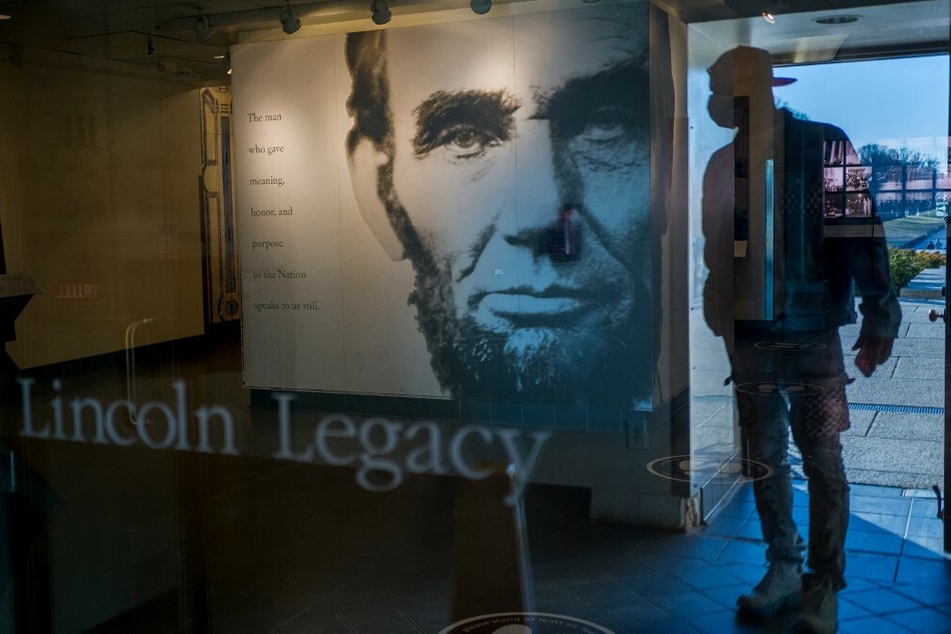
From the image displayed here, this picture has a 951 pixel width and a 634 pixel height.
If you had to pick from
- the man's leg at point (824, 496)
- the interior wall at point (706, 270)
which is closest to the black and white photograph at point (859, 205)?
the interior wall at point (706, 270)

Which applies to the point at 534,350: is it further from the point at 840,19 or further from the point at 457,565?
the point at 840,19

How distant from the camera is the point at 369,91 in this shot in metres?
2.04

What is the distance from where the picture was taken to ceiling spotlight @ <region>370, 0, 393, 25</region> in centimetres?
204

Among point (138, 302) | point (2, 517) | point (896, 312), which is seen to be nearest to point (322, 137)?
point (138, 302)

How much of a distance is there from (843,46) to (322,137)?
3.35 feet

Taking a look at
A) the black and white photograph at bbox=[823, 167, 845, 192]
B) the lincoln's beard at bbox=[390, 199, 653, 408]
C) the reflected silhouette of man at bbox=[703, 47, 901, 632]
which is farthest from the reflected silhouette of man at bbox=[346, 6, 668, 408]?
the black and white photograph at bbox=[823, 167, 845, 192]

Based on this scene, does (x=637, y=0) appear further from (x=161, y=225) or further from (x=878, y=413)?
(x=161, y=225)

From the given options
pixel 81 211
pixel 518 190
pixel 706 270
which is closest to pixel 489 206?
pixel 518 190

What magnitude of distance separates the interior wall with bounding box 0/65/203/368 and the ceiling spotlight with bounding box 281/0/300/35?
66 cm

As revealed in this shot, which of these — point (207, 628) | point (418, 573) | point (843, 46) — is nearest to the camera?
point (843, 46)

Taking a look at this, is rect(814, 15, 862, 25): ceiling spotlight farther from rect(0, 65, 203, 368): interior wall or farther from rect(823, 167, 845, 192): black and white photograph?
rect(0, 65, 203, 368): interior wall

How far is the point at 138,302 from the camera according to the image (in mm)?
2764

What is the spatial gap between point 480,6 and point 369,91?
0.28m

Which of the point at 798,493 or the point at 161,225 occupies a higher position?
the point at 161,225
